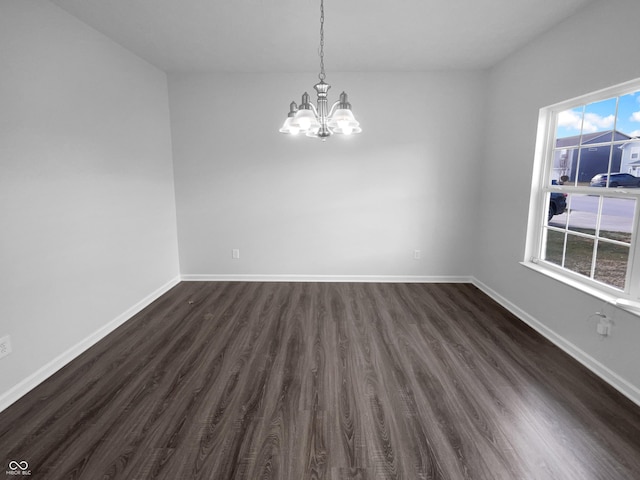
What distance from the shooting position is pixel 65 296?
2.57m

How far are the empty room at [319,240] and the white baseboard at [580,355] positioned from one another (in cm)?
2

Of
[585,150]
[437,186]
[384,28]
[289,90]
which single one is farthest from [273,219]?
[585,150]

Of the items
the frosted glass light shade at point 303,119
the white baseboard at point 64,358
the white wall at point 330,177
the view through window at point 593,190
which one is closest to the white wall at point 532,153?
the view through window at point 593,190

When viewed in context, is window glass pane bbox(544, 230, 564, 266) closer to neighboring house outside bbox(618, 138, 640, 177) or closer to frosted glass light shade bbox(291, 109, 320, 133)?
neighboring house outside bbox(618, 138, 640, 177)

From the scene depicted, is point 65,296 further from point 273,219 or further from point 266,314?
point 273,219

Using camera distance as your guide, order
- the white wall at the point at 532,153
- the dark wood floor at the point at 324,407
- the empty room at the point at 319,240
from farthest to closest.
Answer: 1. the white wall at the point at 532,153
2. the empty room at the point at 319,240
3. the dark wood floor at the point at 324,407

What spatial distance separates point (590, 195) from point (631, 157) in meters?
0.40

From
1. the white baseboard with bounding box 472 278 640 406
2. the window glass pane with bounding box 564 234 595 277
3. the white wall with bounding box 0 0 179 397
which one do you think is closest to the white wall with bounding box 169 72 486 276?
the white wall with bounding box 0 0 179 397

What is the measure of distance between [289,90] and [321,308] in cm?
276

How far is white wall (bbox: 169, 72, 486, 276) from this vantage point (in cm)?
413

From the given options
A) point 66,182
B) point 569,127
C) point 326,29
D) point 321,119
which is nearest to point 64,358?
point 66,182

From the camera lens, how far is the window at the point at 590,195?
7.47 feet

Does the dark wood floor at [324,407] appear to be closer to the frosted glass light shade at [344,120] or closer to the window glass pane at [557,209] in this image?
the window glass pane at [557,209]

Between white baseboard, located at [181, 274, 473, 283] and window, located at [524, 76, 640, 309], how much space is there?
4.24 ft
